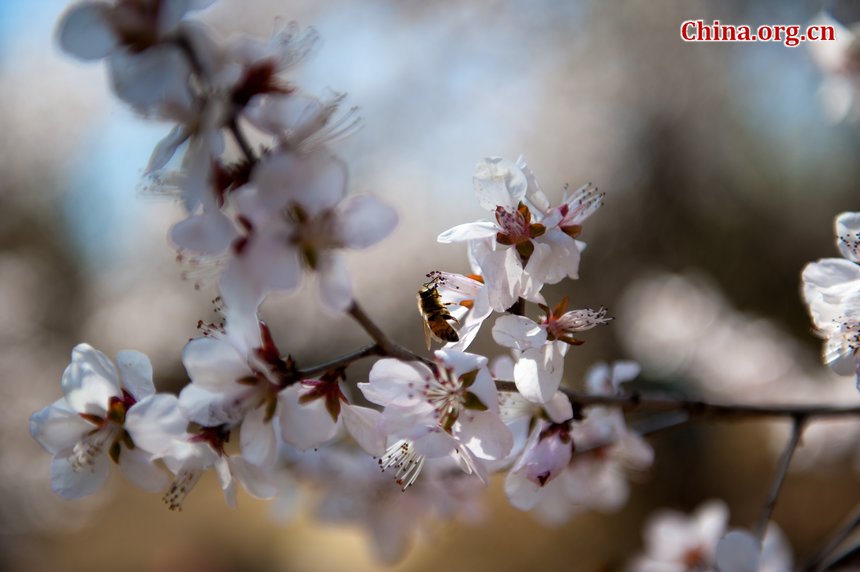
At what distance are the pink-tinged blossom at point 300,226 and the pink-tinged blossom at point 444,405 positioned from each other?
72 mm

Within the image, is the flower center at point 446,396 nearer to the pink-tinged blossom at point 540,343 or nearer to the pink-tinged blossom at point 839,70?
the pink-tinged blossom at point 540,343

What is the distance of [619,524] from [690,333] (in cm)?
96

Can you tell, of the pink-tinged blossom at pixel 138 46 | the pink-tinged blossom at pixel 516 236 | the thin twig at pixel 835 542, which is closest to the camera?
the pink-tinged blossom at pixel 138 46

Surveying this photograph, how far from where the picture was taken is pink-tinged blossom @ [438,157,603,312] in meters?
0.38

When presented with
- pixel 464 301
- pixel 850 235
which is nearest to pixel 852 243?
pixel 850 235

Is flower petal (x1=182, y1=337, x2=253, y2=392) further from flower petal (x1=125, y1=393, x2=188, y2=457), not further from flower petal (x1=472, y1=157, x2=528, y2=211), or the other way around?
flower petal (x1=472, y1=157, x2=528, y2=211)

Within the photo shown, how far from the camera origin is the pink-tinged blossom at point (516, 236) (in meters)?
0.38

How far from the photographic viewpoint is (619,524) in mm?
1857

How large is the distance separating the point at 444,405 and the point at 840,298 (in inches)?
10.3

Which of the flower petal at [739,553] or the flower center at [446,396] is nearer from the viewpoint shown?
the flower center at [446,396]

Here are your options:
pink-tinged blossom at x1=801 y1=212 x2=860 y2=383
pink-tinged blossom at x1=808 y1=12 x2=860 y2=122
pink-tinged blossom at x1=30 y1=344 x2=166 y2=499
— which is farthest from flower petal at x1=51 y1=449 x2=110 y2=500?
pink-tinged blossom at x1=808 y1=12 x2=860 y2=122

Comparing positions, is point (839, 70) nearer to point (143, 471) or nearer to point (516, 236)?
point (516, 236)

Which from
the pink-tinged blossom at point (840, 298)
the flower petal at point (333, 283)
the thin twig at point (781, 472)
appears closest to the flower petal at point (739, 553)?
the thin twig at point (781, 472)

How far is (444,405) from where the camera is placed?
0.37 meters
